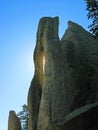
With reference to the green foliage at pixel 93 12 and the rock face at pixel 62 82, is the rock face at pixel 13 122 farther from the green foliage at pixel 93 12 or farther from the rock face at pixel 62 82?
the green foliage at pixel 93 12

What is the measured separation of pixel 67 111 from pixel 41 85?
12.6 feet

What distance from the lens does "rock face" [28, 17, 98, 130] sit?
48.9ft

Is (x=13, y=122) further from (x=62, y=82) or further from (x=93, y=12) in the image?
(x=93, y=12)

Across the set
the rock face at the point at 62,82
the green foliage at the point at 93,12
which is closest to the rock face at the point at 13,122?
the rock face at the point at 62,82

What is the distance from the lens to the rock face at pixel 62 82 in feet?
48.9

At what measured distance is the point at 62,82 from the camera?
54.1ft

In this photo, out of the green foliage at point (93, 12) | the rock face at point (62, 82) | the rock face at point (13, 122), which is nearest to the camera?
the rock face at point (62, 82)

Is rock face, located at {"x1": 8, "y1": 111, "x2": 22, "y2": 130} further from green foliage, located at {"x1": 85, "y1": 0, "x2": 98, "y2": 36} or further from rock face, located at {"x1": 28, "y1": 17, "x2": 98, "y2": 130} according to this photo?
green foliage, located at {"x1": 85, "y1": 0, "x2": 98, "y2": 36}

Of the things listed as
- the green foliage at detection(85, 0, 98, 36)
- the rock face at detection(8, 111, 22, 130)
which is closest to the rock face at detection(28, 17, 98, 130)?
the rock face at detection(8, 111, 22, 130)

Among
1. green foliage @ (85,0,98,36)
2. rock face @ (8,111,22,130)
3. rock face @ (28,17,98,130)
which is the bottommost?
rock face @ (8,111,22,130)

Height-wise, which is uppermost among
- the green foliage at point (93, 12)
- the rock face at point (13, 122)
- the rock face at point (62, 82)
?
the green foliage at point (93, 12)

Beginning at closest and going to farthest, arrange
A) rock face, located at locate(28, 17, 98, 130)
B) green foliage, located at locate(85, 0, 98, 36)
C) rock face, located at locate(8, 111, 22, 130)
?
rock face, located at locate(28, 17, 98, 130), rock face, located at locate(8, 111, 22, 130), green foliage, located at locate(85, 0, 98, 36)

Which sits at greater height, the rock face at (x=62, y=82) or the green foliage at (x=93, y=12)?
the green foliage at (x=93, y=12)

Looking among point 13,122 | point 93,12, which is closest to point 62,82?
point 13,122
